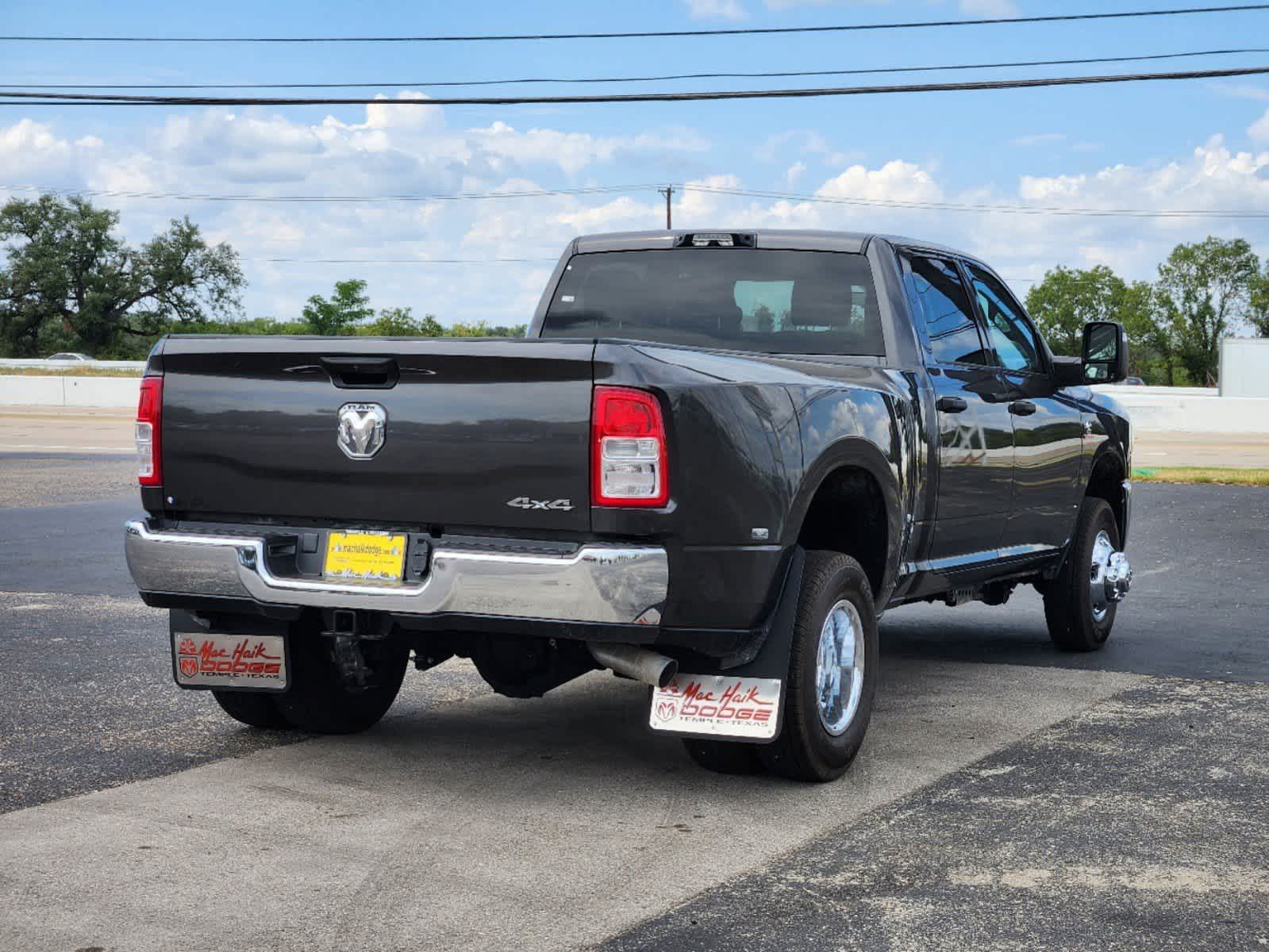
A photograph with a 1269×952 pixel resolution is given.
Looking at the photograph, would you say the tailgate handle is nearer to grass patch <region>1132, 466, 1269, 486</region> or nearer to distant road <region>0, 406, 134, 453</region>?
grass patch <region>1132, 466, 1269, 486</region>

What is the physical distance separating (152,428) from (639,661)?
178 cm

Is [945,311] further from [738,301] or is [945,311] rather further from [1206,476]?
[1206,476]

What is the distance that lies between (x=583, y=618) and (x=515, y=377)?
28.8 inches

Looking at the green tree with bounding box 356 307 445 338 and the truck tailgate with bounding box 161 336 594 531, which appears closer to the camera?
the truck tailgate with bounding box 161 336 594 531

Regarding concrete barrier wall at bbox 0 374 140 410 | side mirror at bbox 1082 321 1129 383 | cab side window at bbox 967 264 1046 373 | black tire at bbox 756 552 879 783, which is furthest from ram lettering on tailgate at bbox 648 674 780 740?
concrete barrier wall at bbox 0 374 140 410

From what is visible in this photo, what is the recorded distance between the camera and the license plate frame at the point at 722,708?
16.7ft

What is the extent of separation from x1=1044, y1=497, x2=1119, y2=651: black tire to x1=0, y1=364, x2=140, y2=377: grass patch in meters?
55.6

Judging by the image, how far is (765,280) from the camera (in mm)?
6723

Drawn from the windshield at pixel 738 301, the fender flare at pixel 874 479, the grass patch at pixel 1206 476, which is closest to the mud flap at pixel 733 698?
the fender flare at pixel 874 479

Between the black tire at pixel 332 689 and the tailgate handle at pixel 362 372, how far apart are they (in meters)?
1.14

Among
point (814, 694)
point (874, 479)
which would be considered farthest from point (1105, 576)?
point (814, 694)

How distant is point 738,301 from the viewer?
6727 mm

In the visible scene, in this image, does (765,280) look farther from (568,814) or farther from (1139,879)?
(1139,879)

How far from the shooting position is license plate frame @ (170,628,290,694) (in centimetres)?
Result: 563
